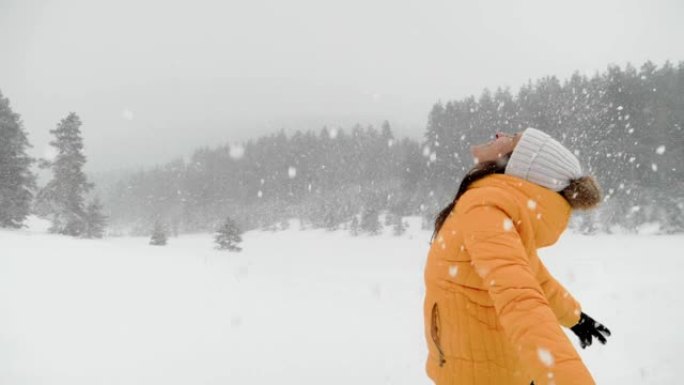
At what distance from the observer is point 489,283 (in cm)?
154

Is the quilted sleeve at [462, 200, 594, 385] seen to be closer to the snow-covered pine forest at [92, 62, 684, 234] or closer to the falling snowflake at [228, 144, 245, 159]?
the snow-covered pine forest at [92, 62, 684, 234]

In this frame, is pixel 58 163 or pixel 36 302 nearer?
pixel 36 302

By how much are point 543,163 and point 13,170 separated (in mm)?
32538

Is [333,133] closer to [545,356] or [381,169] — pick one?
[381,169]

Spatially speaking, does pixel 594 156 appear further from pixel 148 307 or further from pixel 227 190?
pixel 227 190

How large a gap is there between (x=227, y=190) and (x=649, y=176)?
233 feet

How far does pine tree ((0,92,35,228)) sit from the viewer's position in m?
25.8

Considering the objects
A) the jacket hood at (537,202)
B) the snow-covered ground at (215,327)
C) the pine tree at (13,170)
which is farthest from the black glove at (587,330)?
the pine tree at (13,170)

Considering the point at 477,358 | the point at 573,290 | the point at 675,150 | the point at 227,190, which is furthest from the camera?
the point at 227,190

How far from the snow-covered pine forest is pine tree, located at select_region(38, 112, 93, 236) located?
25.6m

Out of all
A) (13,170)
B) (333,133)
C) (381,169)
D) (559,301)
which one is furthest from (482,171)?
(333,133)

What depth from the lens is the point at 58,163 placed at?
32375mm

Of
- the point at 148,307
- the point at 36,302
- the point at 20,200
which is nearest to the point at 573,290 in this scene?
the point at 148,307

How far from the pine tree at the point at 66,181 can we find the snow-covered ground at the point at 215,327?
28.6 meters
